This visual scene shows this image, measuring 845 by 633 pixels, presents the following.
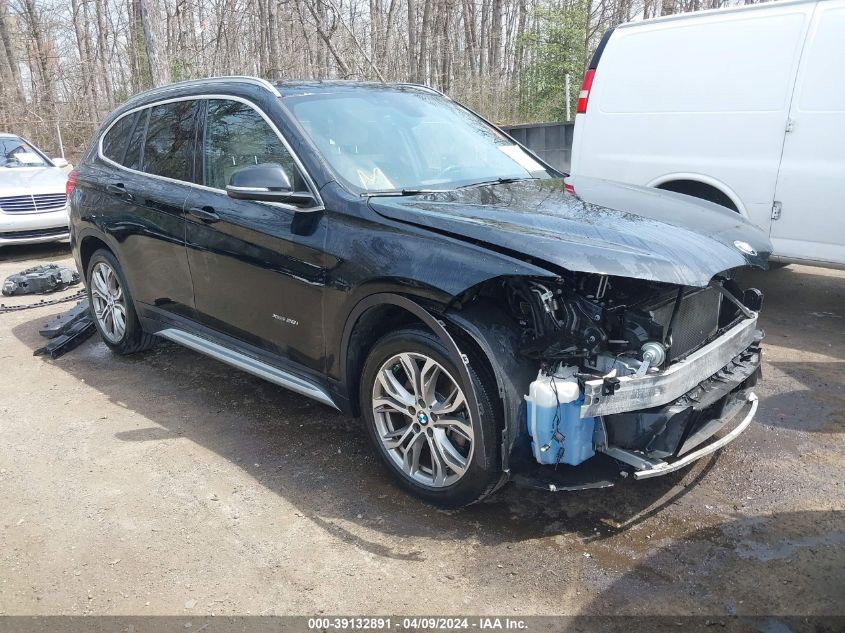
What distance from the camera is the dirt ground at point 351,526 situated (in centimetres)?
270

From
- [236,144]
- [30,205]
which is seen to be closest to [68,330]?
[236,144]

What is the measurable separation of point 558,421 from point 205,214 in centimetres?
247

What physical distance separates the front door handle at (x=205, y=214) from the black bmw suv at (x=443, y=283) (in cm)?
2

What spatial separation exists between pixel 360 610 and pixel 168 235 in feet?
9.09

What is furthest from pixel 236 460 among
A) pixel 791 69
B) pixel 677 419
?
pixel 791 69

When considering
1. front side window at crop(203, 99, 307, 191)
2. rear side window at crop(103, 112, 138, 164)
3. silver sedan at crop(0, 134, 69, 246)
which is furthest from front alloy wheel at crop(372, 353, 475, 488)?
silver sedan at crop(0, 134, 69, 246)

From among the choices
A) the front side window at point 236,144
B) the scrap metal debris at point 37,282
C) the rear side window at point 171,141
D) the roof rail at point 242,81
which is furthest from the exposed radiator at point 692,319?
the scrap metal debris at point 37,282

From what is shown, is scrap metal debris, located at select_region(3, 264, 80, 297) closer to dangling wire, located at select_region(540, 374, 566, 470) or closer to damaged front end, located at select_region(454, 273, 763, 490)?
damaged front end, located at select_region(454, 273, 763, 490)

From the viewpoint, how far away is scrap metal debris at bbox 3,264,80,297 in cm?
755

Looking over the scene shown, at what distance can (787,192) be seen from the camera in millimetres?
5480

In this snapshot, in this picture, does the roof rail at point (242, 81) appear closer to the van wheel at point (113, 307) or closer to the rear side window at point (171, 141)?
the rear side window at point (171, 141)

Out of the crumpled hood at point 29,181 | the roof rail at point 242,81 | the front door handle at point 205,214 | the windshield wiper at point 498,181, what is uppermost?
the roof rail at point 242,81

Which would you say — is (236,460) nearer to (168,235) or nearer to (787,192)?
(168,235)

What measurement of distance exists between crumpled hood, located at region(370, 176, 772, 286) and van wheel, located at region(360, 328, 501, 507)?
1.78ft
